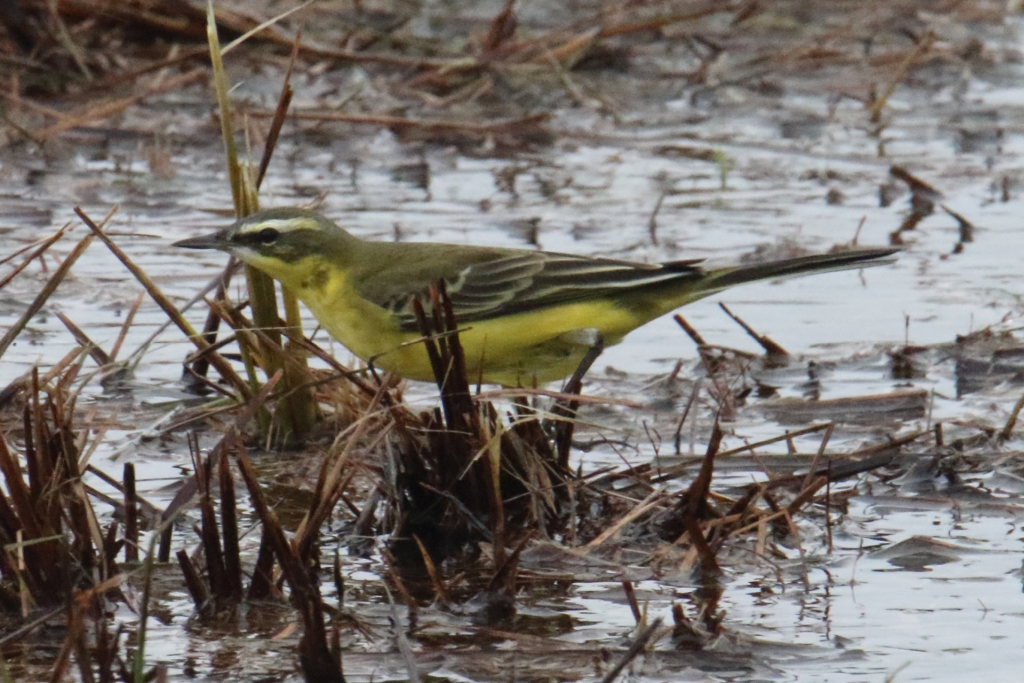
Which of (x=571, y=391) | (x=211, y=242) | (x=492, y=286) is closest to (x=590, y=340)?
(x=492, y=286)

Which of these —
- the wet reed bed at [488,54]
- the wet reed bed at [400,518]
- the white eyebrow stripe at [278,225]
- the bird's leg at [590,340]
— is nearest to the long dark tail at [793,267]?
the bird's leg at [590,340]

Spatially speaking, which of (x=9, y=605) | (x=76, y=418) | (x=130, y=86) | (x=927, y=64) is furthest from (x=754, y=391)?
(x=927, y=64)

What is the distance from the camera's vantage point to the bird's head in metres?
6.01

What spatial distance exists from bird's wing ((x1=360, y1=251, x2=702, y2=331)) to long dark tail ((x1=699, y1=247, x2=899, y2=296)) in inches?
3.3

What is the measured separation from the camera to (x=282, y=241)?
6211 millimetres

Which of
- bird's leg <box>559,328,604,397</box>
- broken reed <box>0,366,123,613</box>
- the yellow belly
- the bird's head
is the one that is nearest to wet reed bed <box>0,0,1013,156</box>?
the bird's head

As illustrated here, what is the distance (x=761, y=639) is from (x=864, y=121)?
9148 millimetres

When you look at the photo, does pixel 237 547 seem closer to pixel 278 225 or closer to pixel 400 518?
pixel 400 518

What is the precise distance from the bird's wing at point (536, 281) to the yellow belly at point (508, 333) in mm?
38

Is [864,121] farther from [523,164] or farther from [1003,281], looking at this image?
[1003,281]

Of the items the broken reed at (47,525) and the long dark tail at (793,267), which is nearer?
the broken reed at (47,525)

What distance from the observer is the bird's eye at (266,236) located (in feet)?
19.9

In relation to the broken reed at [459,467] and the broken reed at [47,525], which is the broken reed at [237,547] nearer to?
the broken reed at [47,525]

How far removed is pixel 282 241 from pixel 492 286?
0.78 meters
